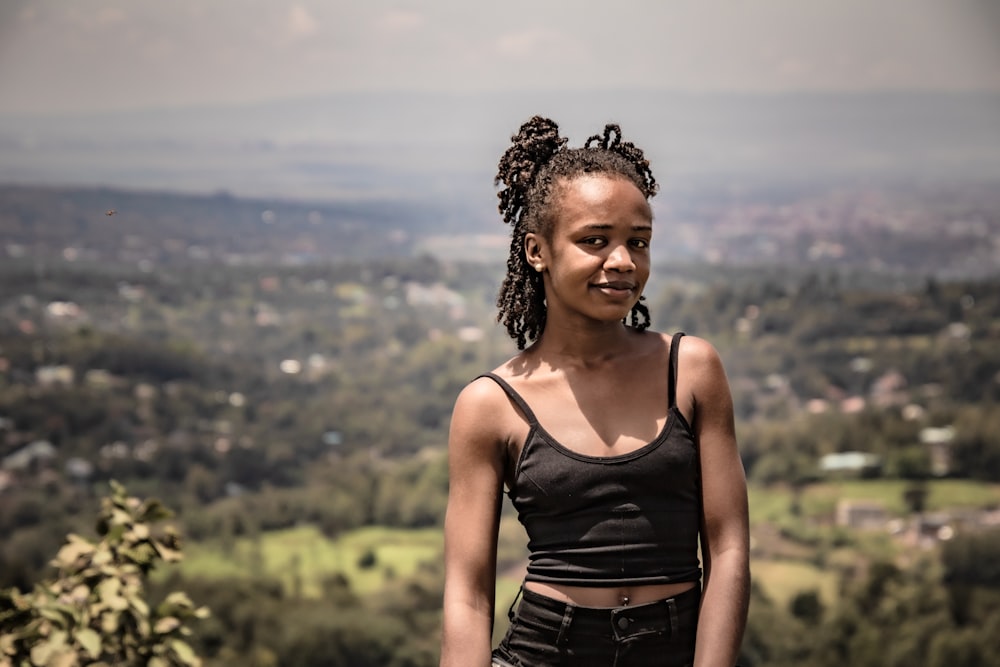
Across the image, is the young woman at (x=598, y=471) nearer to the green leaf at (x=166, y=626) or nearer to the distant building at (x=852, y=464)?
the green leaf at (x=166, y=626)

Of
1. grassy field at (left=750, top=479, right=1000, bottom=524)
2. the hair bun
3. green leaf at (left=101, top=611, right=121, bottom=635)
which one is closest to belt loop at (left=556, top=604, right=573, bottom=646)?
the hair bun

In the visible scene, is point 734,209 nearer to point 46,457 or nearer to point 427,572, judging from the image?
point 427,572

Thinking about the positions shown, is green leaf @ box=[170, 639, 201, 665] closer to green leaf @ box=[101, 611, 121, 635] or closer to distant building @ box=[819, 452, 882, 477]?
green leaf @ box=[101, 611, 121, 635]

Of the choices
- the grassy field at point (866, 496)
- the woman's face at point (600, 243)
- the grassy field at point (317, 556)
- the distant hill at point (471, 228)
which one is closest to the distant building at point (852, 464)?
the grassy field at point (866, 496)

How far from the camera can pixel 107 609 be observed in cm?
384

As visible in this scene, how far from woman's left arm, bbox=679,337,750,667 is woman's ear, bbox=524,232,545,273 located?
293mm

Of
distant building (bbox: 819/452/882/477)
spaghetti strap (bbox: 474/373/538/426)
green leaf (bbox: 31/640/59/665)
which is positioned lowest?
distant building (bbox: 819/452/882/477)

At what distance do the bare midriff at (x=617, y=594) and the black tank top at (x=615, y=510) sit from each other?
0.5 inches

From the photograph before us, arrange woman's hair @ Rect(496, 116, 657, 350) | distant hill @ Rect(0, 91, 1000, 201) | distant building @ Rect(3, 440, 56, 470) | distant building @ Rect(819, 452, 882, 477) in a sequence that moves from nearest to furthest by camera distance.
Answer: woman's hair @ Rect(496, 116, 657, 350) → distant building @ Rect(3, 440, 56, 470) → distant building @ Rect(819, 452, 882, 477) → distant hill @ Rect(0, 91, 1000, 201)

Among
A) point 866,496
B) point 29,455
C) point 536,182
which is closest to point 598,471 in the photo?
point 536,182

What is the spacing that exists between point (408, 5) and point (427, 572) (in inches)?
1877

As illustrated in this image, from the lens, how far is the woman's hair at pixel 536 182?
2.38 metres

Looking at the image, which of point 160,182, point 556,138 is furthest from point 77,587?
point 160,182

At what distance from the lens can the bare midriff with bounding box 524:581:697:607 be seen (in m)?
2.23
